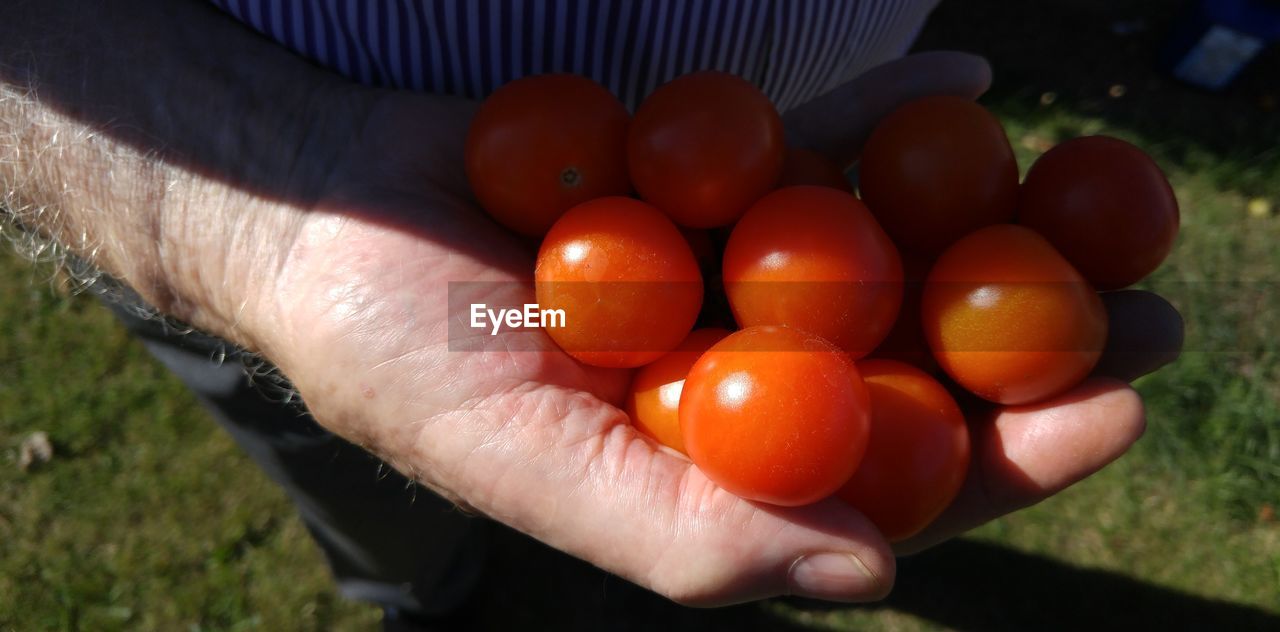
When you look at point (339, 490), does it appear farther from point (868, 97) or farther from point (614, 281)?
point (868, 97)

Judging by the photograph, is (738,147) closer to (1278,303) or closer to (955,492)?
(955,492)

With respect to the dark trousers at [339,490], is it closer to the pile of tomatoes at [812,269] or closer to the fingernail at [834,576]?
the pile of tomatoes at [812,269]

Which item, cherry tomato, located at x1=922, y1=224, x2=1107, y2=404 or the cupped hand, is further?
cherry tomato, located at x1=922, y1=224, x2=1107, y2=404

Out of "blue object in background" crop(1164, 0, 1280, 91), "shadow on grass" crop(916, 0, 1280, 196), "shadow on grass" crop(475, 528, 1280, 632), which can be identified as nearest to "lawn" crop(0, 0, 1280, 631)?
"shadow on grass" crop(475, 528, 1280, 632)

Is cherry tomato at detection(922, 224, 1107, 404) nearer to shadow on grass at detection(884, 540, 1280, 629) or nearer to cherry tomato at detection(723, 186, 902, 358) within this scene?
cherry tomato at detection(723, 186, 902, 358)

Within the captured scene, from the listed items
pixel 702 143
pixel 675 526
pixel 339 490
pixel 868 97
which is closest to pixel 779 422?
pixel 675 526
